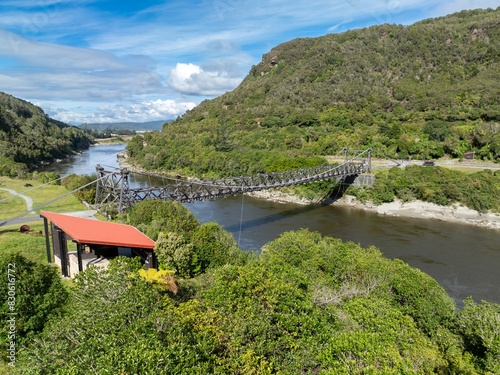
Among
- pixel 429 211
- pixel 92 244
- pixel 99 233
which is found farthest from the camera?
pixel 429 211

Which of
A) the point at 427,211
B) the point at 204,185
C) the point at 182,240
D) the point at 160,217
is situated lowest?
the point at 427,211

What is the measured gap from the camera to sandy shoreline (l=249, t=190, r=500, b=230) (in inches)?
1026

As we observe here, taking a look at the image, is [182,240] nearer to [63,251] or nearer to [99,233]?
[99,233]

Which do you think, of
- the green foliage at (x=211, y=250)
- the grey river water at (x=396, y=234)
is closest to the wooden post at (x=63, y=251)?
the green foliage at (x=211, y=250)

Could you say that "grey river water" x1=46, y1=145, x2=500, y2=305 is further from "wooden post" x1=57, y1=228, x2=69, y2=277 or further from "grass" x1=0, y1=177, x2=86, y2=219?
"wooden post" x1=57, y1=228, x2=69, y2=277

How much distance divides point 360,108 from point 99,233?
48.9 meters

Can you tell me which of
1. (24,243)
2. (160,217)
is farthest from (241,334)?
(160,217)

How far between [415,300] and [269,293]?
Answer: 6.45 metres

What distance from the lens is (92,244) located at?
10969 mm

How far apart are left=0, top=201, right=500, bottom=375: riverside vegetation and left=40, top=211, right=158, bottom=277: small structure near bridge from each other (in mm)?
2084

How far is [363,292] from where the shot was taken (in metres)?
11.3

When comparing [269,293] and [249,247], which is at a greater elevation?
[269,293]

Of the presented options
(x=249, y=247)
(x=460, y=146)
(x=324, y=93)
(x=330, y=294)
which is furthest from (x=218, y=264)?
(x=324, y=93)

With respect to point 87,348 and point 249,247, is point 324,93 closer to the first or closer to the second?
point 249,247
